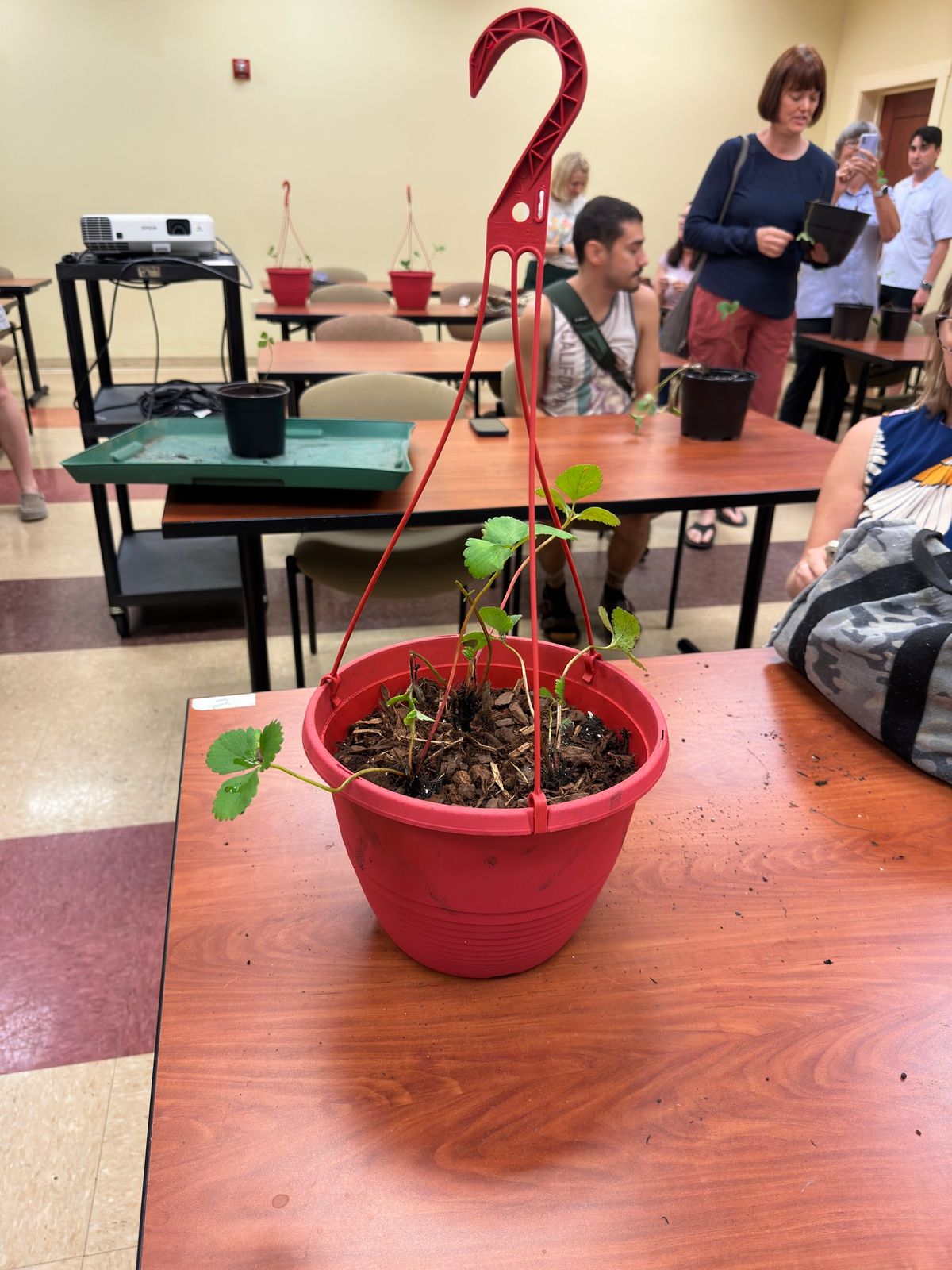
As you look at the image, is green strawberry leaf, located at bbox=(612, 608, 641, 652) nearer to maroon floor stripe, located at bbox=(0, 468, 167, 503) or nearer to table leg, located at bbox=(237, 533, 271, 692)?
table leg, located at bbox=(237, 533, 271, 692)

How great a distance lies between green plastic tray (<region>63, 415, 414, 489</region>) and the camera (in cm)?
140

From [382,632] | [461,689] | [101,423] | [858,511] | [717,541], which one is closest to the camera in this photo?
[461,689]

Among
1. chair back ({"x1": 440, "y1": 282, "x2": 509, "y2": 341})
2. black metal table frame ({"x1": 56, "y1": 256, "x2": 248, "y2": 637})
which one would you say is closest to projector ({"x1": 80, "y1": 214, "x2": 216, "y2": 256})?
black metal table frame ({"x1": 56, "y1": 256, "x2": 248, "y2": 637})

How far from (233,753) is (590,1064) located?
351mm

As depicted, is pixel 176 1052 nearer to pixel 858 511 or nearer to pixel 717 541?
pixel 858 511

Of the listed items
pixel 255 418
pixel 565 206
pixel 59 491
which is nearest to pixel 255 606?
pixel 255 418

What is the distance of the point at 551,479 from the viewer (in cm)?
172

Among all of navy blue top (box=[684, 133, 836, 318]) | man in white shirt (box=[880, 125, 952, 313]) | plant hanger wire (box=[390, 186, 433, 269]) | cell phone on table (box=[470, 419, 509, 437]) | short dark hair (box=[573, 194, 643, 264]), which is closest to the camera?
cell phone on table (box=[470, 419, 509, 437])

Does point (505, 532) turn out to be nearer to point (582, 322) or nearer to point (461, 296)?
point (582, 322)

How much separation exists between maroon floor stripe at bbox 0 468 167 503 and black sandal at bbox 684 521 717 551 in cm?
237

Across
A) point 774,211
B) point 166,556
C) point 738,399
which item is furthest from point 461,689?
point 774,211

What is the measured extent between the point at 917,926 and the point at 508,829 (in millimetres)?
446

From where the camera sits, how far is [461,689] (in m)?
0.75

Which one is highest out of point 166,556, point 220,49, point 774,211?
point 220,49
